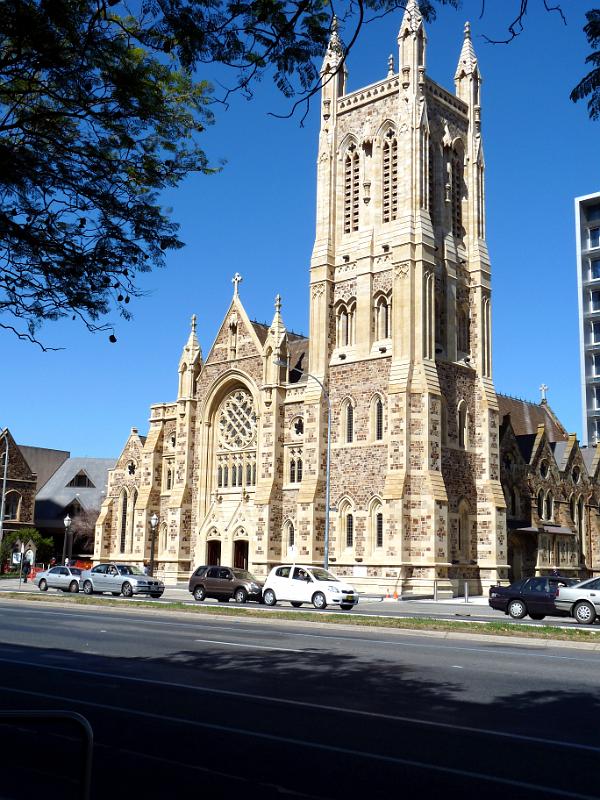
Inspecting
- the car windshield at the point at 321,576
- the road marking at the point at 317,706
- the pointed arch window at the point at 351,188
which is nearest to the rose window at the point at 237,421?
the pointed arch window at the point at 351,188

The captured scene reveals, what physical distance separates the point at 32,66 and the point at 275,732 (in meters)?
7.44

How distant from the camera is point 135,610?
27828 mm

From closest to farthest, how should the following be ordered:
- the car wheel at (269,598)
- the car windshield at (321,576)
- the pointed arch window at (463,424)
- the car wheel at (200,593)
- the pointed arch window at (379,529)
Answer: the car windshield at (321,576), the car wheel at (269,598), the car wheel at (200,593), the pointed arch window at (379,529), the pointed arch window at (463,424)

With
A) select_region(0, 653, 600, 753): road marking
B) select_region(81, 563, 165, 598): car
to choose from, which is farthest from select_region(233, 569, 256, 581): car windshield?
select_region(0, 653, 600, 753): road marking

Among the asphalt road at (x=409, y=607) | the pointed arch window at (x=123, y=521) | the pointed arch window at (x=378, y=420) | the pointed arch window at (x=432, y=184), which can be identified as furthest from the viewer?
the pointed arch window at (x=123, y=521)

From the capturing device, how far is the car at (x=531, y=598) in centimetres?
2678

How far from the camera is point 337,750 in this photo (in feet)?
26.7

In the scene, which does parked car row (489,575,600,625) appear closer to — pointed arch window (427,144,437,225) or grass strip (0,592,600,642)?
grass strip (0,592,600,642)

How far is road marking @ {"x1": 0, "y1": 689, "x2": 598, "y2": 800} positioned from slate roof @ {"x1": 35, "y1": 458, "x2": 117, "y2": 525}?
65069mm

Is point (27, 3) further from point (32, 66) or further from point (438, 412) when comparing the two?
point (438, 412)

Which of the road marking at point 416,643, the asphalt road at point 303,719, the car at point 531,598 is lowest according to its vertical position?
the road marking at point 416,643

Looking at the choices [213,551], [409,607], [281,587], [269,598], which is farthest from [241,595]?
[213,551]

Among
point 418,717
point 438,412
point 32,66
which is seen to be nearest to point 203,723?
point 418,717

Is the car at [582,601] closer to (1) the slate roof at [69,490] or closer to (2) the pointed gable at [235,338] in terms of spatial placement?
(2) the pointed gable at [235,338]
